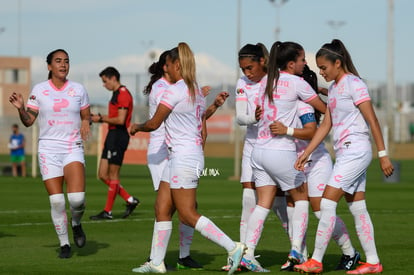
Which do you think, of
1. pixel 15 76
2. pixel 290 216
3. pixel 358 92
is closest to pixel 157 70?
pixel 290 216

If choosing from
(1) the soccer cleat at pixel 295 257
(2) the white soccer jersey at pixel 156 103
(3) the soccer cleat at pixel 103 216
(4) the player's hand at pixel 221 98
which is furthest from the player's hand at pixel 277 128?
(3) the soccer cleat at pixel 103 216

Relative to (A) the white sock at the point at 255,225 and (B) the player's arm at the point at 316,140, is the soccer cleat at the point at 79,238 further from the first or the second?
(B) the player's arm at the point at 316,140

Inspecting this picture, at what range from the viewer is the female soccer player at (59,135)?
11.1 metres

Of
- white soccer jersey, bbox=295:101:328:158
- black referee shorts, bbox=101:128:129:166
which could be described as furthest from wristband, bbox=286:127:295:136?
black referee shorts, bbox=101:128:129:166

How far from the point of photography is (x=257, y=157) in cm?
974

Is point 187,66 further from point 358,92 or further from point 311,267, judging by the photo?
point 311,267

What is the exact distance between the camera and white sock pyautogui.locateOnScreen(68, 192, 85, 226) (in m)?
11.2

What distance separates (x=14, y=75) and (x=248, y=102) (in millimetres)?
87724

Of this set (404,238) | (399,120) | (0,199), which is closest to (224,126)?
(399,120)

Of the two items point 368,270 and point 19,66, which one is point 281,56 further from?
point 19,66

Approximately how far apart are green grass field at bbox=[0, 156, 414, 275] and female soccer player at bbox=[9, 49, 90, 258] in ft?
2.08

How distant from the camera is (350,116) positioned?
946 cm

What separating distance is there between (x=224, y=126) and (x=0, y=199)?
5430 cm

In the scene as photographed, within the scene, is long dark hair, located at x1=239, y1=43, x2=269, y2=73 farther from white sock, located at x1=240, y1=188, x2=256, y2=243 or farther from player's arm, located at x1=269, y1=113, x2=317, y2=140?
white sock, located at x1=240, y1=188, x2=256, y2=243
